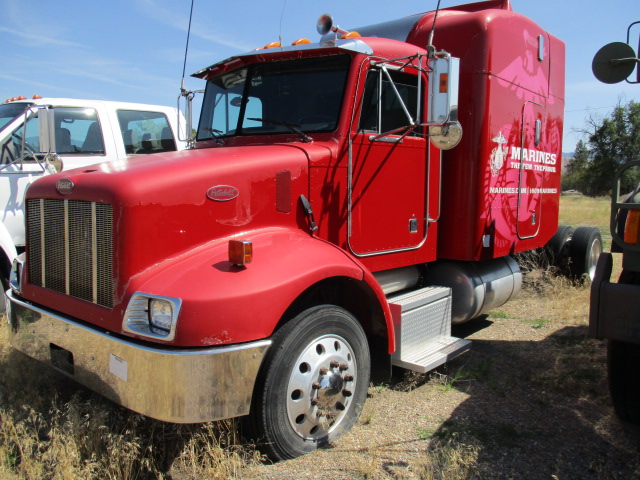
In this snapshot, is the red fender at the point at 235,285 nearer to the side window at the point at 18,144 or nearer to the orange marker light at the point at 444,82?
the orange marker light at the point at 444,82

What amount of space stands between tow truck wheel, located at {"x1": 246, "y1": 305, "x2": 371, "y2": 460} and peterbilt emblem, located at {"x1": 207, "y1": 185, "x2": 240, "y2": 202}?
814 millimetres

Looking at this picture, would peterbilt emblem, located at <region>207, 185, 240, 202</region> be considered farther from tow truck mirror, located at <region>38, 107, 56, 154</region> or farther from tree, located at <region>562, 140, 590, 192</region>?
tree, located at <region>562, 140, 590, 192</region>

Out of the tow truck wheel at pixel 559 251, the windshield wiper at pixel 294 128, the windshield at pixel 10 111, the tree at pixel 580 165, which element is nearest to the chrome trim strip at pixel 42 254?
the windshield wiper at pixel 294 128

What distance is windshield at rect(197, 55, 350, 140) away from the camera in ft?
13.0

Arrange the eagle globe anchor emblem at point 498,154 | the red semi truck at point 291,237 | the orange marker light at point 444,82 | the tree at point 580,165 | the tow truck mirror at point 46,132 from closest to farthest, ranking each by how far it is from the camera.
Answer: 1. the red semi truck at point 291,237
2. the orange marker light at point 444,82
3. the eagle globe anchor emblem at point 498,154
4. the tow truck mirror at point 46,132
5. the tree at point 580,165

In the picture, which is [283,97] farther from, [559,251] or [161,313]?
[559,251]

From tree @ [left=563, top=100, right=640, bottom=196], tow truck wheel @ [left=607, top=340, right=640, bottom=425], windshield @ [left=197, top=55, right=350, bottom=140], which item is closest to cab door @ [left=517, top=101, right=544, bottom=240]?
tow truck wheel @ [left=607, top=340, right=640, bottom=425]

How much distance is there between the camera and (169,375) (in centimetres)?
270

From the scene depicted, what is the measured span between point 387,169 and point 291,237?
1178mm

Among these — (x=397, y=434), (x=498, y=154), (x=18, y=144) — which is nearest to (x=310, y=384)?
(x=397, y=434)

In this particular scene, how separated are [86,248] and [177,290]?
0.76 m

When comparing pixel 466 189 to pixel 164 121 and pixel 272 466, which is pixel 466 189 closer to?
pixel 272 466

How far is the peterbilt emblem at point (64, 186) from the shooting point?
3281mm

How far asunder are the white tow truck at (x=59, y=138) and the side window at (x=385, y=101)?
2410 mm
